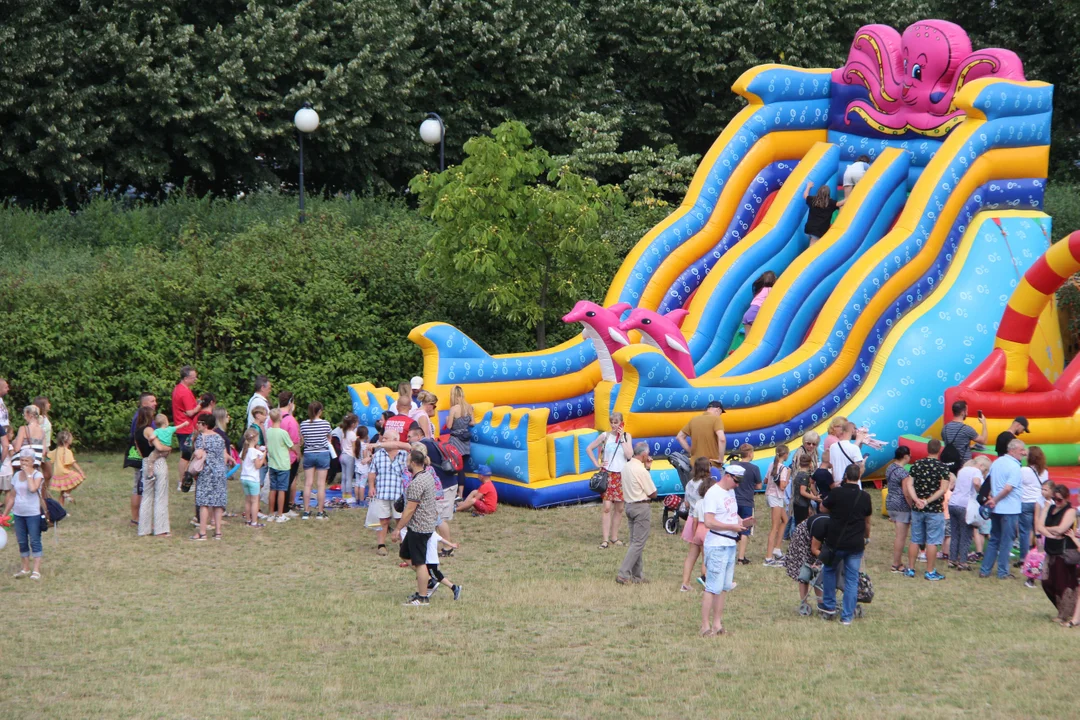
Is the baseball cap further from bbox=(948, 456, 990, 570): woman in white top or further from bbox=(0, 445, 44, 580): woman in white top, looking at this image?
bbox=(0, 445, 44, 580): woman in white top

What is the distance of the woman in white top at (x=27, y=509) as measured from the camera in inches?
518

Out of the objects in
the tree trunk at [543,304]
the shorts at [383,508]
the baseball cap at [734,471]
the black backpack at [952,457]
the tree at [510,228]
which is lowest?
Answer: the shorts at [383,508]

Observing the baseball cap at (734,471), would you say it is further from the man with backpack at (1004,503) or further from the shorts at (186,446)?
the shorts at (186,446)

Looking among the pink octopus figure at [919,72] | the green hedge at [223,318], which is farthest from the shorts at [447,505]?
the pink octopus figure at [919,72]

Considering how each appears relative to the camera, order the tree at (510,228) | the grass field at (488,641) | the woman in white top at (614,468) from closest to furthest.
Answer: the grass field at (488,641), the woman in white top at (614,468), the tree at (510,228)

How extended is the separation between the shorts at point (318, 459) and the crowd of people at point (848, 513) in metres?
3.07

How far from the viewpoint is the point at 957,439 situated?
1550 cm

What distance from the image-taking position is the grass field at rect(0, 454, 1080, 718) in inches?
402

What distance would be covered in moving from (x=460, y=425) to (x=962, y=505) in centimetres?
593

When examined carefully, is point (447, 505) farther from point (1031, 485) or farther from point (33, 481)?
point (1031, 485)

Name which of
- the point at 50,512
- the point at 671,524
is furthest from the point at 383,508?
the point at 50,512

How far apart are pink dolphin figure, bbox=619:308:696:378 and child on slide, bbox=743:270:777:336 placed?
150 centimetres

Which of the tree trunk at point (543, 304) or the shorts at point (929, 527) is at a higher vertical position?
the tree trunk at point (543, 304)

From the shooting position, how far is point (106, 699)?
1022cm
